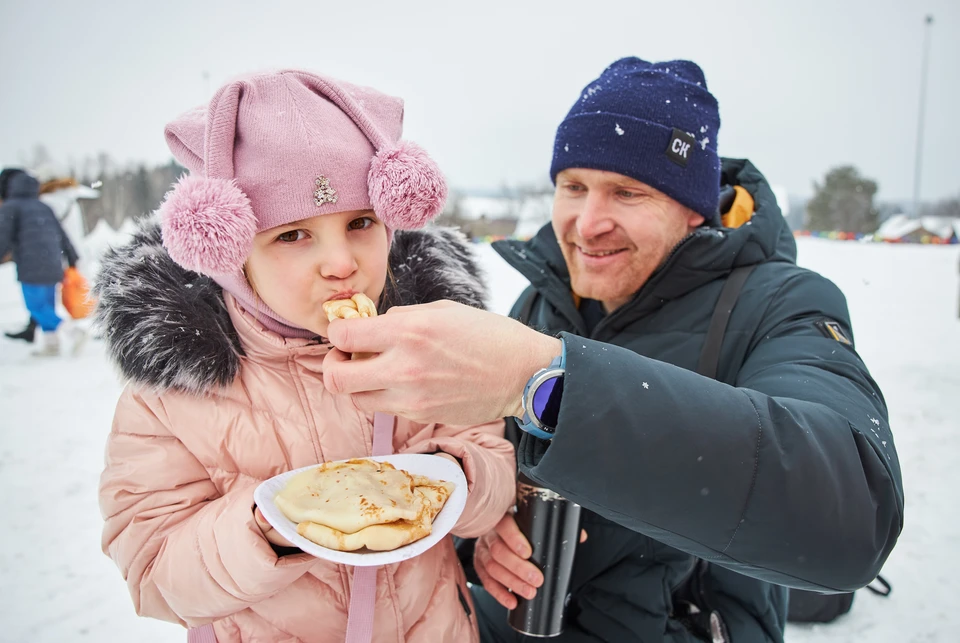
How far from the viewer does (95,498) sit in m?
4.57

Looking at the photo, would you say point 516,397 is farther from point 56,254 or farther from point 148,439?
point 56,254

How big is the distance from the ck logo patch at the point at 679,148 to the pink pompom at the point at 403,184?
1071 mm

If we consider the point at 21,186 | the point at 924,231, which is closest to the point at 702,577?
the point at 21,186

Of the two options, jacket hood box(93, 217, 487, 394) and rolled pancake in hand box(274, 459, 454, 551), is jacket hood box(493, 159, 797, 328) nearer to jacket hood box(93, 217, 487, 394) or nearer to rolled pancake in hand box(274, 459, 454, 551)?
jacket hood box(93, 217, 487, 394)

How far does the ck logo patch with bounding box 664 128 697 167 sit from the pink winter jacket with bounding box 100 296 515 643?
4.43 ft

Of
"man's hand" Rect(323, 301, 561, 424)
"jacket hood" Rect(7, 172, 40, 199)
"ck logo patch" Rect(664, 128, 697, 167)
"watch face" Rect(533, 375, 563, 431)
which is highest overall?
"ck logo patch" Rect(664, 128, 697, 167)

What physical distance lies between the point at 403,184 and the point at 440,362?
0.60 metres

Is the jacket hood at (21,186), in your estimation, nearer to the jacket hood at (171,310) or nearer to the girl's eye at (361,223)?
the jacket hood at (171,310)

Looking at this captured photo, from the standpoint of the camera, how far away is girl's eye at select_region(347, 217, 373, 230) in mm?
1592

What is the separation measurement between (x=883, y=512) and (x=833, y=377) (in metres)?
0.37

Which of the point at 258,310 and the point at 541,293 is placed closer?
the point at 258,310

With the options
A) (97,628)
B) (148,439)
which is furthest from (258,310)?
(97,628)

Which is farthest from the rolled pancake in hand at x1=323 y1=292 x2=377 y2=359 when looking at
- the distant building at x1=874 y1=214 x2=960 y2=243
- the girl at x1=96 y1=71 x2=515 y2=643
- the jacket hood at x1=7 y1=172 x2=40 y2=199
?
the distant building at x1=874 y1=214 x2=960 y2=243

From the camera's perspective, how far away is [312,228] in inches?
58.6
